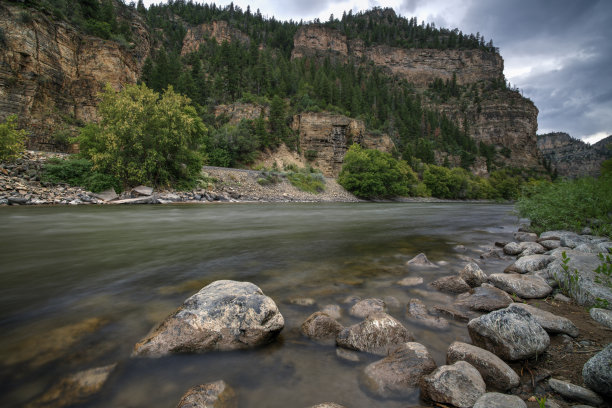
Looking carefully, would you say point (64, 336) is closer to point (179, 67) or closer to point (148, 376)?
point (148, 376)

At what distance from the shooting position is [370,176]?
48.1m

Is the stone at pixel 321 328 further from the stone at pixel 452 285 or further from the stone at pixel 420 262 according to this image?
the stone at pixel 420 262

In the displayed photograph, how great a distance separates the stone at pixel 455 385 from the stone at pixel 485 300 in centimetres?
197

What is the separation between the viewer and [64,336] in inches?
115

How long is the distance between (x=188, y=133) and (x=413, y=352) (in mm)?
28006

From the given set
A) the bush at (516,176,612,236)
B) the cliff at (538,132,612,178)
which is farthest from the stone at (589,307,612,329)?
the cliff at (538,132,612,178)

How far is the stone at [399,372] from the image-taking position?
91.0 inches

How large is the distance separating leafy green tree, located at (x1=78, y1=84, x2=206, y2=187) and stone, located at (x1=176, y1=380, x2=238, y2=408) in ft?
81.3

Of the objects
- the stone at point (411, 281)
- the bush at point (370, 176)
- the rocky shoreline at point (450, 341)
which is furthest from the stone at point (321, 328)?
the bush at point (370, 176)

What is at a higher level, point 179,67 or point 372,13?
point 372,13

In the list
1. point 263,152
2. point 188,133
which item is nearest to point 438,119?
point 263,152

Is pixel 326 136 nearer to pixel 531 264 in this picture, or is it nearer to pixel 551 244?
pixel 551 244

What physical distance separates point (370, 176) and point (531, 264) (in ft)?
143

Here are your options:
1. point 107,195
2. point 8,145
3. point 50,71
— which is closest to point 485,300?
point 107,195
